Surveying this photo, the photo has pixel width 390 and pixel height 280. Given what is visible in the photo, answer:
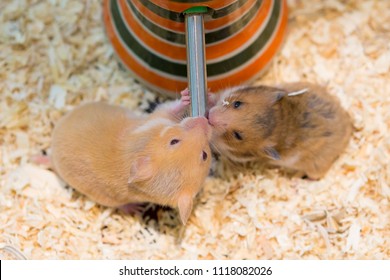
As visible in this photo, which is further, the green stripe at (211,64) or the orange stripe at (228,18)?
the green stripe at (211,64)

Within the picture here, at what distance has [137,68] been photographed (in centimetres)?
378

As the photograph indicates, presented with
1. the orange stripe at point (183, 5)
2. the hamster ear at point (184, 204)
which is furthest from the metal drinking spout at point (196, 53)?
the hamster ear at point (184, 204)

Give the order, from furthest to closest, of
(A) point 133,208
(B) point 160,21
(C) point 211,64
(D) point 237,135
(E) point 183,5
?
(A) point 133,208 < (C) point 211,64 < (D) point 237,135 < (B) point 160,21 < (E) point 183,5

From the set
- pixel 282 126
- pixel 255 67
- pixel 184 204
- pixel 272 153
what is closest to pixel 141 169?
pixel 184 204

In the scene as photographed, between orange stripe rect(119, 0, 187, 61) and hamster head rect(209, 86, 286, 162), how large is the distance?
0.38m

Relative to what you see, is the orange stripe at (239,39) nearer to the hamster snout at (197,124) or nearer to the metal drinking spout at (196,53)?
the metal drinking spout at (196,53)

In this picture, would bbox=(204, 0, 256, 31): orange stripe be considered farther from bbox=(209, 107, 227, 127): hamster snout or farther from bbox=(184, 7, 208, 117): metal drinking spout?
bbox=(209, 107, 227, 127): hamster snout

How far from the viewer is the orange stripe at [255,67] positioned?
12.1 ft

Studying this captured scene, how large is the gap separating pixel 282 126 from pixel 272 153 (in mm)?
176

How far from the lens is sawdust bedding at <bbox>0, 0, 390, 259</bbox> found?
142 inches

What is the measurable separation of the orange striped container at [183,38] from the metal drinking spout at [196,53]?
6cm

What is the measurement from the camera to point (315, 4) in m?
4.11

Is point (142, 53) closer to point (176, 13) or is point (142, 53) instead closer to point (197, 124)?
point (176, 13)

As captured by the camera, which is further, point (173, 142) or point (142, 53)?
point (142, 53)
